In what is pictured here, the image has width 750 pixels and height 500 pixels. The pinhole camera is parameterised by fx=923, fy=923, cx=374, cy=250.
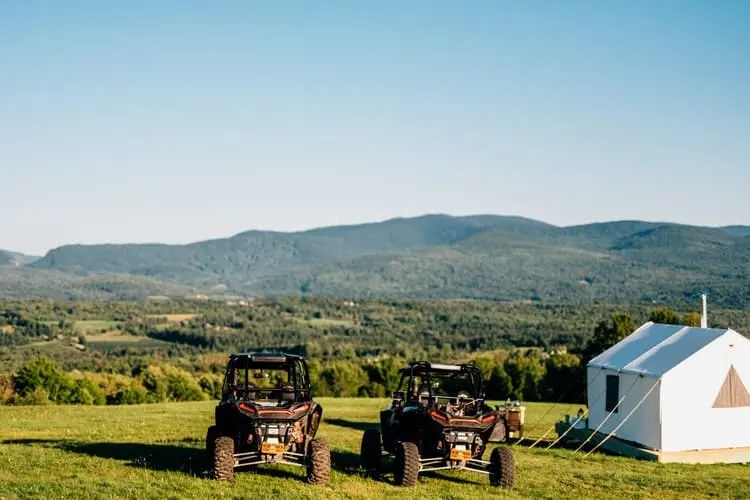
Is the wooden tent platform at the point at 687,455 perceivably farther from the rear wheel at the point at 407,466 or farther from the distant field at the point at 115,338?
the distant field at the point at 115,338

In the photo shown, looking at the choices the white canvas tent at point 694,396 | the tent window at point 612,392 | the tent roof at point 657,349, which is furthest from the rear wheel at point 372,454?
the tent window at point 612,392

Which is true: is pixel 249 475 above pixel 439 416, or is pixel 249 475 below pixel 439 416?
below

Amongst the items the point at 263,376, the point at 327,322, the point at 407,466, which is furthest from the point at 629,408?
the point at 327,322

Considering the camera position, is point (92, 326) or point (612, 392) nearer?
point (612, 392)

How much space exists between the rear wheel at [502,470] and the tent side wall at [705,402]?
8118 mm

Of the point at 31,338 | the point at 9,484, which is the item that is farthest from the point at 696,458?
the point at 31,338

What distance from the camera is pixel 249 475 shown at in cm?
1529

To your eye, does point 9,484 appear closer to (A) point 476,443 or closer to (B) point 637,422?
(A) point 476,443

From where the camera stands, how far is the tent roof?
23047 millimetres

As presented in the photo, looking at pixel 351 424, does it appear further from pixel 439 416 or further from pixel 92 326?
pixel 92 326

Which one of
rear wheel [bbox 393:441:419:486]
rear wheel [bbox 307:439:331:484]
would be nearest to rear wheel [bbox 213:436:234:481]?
rear wheel [bbox 307:439:331:484]

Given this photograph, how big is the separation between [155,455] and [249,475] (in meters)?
3.34

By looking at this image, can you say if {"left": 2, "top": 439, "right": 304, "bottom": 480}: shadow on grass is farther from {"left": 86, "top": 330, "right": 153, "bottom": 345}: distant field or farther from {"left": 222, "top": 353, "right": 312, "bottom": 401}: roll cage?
{"left": 86, "top": 330, "right": 153, "bottom": 345}: distant field

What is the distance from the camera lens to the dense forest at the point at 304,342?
168ft
